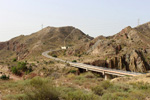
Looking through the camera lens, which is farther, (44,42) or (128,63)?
(44,42)

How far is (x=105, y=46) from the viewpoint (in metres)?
49.6

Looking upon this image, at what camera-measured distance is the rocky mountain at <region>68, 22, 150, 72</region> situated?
134ft

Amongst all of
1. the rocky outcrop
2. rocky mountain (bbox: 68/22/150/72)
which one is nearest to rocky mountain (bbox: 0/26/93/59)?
rocky mountain (bbox: 68/22/150/72)

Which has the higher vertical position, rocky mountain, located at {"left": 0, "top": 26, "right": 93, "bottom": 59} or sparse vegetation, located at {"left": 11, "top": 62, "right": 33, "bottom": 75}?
rocky mountain, located at {"left": 0, "top": 26, "right": 93, "bottom": 59}

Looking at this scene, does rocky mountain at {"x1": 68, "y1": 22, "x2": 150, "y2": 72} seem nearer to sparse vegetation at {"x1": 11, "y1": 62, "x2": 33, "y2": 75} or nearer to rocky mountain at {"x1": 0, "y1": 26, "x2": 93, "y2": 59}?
sparse vegetation at {"x1": 11, "y1": 62, "x2": 33, "y2": 75}

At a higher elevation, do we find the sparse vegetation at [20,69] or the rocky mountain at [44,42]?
the rocky mountain at [44,42]

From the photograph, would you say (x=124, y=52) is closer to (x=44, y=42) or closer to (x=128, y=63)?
(x=128, y=63)

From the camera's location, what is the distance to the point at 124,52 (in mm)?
44750

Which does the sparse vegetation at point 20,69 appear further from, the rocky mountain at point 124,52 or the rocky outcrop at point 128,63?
the rocky outcrop at point 128,63

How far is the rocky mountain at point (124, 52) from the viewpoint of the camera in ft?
134

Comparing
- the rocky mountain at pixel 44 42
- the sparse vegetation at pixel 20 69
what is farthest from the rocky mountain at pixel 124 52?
the rocky mountain at pixel 44 42

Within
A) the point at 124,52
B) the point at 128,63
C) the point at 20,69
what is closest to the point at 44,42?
the point at 20,69

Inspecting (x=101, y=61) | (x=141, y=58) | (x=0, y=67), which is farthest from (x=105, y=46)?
(x=0, y=67)

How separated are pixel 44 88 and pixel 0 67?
123 ft
